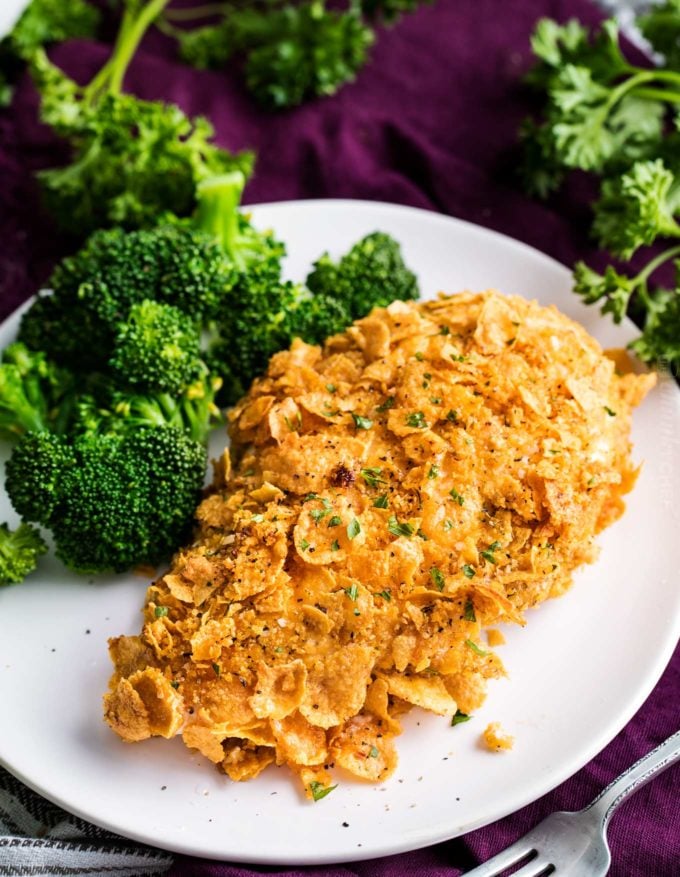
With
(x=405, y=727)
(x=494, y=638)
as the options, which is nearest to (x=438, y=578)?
(x=494, y=638)

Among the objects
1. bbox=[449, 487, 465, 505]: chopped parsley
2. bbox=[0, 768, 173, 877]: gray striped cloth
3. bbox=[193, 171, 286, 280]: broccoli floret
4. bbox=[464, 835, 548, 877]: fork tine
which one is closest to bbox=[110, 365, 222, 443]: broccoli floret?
bbox=[193, 171, 286, 280]: broccoli floret

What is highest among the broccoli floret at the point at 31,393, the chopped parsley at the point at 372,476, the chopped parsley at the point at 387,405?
the chopped parsley at the point at 387,405

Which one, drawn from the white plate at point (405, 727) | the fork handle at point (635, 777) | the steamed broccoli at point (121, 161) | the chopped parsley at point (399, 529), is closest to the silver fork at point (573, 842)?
the fork handle at point (635, 777)

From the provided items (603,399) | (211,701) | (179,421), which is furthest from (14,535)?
(603,399)

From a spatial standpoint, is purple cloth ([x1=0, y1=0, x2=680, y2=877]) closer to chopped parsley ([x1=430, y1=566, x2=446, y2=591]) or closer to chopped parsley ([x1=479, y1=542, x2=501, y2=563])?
chopped parsley ([x1=479, y1=542, x2=501, y2=563])

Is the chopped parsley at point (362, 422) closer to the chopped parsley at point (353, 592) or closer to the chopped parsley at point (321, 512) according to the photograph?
the chopped parsley at point (321, 512)
